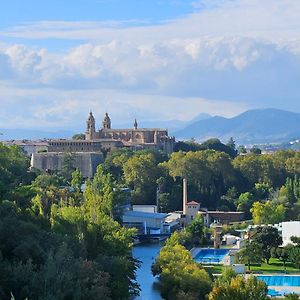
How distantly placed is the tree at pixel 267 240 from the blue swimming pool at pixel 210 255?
6.14ft

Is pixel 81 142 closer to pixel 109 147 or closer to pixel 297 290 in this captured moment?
pixel 109 147

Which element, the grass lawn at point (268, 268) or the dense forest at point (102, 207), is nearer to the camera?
the dense forest at point (102, 207)

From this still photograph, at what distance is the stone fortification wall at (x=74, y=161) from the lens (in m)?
61.1

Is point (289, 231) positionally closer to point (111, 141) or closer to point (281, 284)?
point (281, 284)

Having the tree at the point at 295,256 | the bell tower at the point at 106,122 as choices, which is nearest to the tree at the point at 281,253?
the tree at the point at 295,256

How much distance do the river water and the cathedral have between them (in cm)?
2756

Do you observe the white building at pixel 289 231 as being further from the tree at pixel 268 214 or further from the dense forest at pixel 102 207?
the dense forest at pixel 102 207

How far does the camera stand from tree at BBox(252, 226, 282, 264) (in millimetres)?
32906

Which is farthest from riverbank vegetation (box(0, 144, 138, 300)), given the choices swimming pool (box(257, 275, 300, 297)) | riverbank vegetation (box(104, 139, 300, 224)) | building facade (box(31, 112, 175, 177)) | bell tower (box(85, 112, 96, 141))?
bell tower (box(85, 112, 96, 141))

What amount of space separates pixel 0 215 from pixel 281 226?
20.8 meters

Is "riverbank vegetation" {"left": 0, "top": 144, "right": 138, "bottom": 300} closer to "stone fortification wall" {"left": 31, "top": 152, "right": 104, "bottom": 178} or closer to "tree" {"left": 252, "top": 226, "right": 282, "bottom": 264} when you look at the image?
"tree" {"left": 252, "top": 226, "right": 282, "bottom": 264}

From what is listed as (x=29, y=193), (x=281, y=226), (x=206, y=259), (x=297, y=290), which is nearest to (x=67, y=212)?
(x=29, y=193)

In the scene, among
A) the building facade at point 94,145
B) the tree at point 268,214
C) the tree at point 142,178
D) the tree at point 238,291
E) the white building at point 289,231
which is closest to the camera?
the tree at point 238,291

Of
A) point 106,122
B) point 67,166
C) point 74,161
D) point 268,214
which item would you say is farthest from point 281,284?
point 106,122
